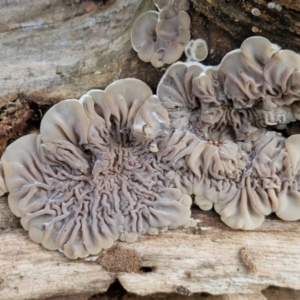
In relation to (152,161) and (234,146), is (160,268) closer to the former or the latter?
(152,161)

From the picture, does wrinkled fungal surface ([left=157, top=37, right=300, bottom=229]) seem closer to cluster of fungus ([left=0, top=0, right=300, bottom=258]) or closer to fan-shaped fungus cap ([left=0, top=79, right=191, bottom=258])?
cluster of fungus ([left=0, top=0, right=300, bottom=258])

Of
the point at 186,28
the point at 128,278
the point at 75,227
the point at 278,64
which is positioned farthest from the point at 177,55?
the point at 128,278

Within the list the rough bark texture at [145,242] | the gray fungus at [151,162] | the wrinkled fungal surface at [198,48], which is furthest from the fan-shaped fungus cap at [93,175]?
the wrinkled fungal surface at [198,48]

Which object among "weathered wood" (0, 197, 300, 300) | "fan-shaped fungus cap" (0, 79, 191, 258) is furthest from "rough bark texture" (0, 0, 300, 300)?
"fan-shaped fungus cap" (0, 79, 191, 258)

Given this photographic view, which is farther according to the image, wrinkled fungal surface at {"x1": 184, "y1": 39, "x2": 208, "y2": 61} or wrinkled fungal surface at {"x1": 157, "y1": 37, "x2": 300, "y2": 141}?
wrinkled fungal surface at {"x1": 184, "y1": 39, "x2": 208, "y2": 61}

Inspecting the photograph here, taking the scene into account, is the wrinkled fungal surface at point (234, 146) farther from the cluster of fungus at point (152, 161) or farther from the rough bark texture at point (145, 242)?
the rough bark texture at point (145, 242)

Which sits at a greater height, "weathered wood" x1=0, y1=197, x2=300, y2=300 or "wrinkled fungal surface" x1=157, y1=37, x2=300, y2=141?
"wrinkled fungal surface" x1=157, y1=37, x2=300, y2=141

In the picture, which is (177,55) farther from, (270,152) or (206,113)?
A: (270,152)
